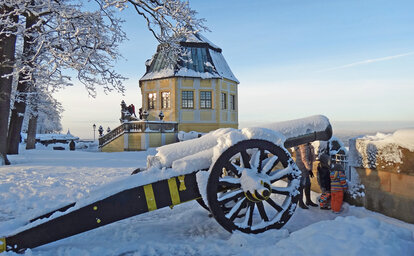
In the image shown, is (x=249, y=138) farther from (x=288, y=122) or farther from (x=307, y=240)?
(x=307, y=240)

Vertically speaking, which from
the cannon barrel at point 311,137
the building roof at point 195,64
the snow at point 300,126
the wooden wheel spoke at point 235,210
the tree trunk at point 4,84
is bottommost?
the wooden wheel spoke at point 235,210

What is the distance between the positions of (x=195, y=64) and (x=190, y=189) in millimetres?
21574

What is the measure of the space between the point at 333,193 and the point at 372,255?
2.18 metres

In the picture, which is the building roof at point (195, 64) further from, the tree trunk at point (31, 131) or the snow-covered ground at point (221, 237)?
the snow-covered ground at point (221, 237)

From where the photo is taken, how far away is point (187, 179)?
10.7 ft

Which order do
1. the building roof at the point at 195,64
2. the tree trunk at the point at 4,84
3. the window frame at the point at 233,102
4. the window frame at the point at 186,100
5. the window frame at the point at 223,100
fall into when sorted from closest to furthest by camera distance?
the tree trunk at the point at 4,84 < the building roof at the point at 195,64 < the window frame at the point at 186,100 < the window frame at the point at 223,100 < the window frame at the point at 233,102

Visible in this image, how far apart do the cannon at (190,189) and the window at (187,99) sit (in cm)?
2067

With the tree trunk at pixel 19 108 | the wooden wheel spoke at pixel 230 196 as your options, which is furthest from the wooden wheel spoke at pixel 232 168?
the tree trunk at pixel 19 108

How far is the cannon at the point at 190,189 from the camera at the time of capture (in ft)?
9.73

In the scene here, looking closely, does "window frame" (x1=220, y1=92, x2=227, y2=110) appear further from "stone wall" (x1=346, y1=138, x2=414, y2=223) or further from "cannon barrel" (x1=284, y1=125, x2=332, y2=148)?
"cannon barrel" (x1=284, y1=125, x2=332, y2=148)

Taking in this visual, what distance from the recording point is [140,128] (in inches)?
759

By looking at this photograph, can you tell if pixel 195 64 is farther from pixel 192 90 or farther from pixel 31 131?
pixel 31 131

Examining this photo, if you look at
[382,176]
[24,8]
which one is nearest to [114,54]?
[24,8]

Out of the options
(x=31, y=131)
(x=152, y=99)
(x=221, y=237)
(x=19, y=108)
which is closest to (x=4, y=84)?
(x=19, y=108)
